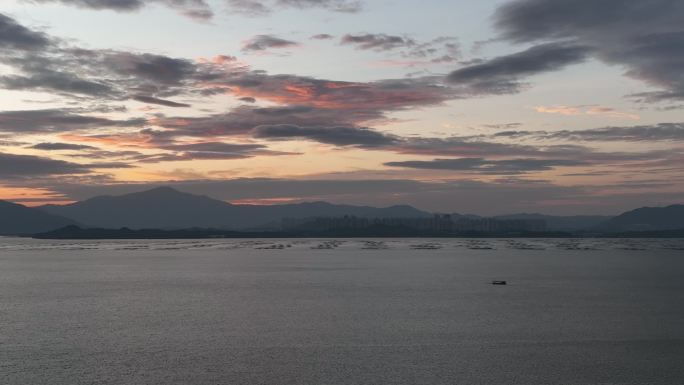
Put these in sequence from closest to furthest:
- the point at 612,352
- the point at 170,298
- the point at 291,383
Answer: the point at 291,383 < the point at 612,352 < the point at 170,298

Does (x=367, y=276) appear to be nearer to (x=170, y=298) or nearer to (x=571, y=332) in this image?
(x=170, y=298)

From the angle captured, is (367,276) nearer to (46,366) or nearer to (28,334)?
(28,334)

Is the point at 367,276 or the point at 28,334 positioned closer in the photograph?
the point at 28,334

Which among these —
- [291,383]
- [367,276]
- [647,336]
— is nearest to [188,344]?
[291,383]

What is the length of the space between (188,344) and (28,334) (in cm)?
1345

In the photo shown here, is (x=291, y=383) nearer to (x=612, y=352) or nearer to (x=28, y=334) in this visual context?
(x=612, y=352)

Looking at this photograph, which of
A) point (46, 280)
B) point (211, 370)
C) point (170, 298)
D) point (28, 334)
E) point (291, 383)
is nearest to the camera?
point (291, 383)

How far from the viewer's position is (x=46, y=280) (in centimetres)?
10469

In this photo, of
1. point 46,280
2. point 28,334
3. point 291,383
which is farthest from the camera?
point 46,280

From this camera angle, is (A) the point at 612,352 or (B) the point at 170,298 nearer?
(A) the point at 612,352

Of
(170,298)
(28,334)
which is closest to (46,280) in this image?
(170,298)

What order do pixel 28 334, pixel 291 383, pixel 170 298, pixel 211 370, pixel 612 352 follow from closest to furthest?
pixel 291 383, pixel 211 370, pixel 612 352, pixel 28 334, pixel 170 298

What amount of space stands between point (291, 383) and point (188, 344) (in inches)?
509

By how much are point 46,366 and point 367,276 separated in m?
74.3
